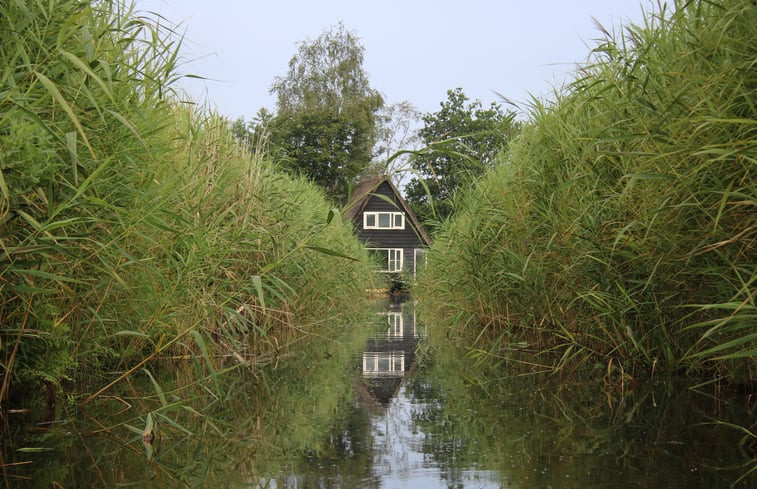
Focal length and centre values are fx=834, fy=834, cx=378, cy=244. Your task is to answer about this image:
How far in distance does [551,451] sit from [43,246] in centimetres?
277

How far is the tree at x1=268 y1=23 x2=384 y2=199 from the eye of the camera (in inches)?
1916

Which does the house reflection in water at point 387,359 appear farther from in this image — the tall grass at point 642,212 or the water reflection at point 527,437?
the tall grass at point 642,212

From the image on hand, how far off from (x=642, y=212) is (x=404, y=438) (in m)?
2.64

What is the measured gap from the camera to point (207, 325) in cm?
741

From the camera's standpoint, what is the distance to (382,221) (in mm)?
44875

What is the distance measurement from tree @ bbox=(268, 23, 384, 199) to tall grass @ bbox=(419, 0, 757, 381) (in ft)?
127

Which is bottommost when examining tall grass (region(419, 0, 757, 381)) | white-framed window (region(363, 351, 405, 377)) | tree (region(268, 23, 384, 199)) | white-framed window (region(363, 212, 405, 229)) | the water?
the water

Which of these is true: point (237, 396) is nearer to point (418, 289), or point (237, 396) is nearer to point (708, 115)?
point (708, 115)

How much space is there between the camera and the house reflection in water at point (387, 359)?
22.1ft

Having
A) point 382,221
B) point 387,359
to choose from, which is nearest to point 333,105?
point 382,221

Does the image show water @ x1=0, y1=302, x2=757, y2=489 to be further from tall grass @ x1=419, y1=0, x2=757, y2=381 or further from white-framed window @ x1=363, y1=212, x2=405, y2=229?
white-framed window @ x1=363, y1=212, x2=405, y2=229

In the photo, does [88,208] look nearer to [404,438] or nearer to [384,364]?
[404,438]

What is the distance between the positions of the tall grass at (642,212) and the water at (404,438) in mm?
553

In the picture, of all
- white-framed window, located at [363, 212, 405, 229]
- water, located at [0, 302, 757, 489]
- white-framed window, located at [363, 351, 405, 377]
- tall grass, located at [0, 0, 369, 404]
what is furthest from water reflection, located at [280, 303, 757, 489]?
white-framed window, located at [363, 212, 405, 229]
